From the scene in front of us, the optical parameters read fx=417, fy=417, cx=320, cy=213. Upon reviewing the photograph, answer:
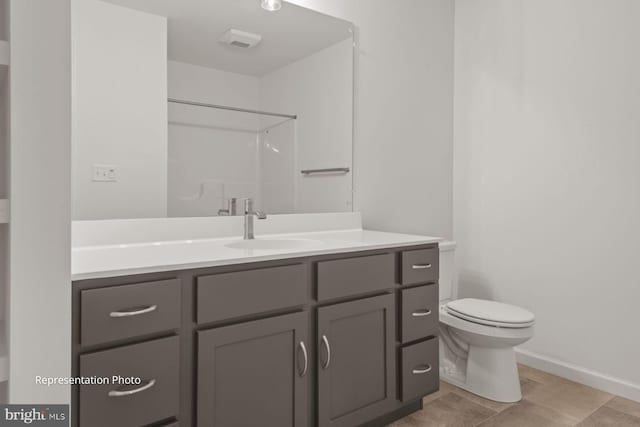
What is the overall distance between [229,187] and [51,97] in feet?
3.81

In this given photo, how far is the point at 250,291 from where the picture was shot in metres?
1.38

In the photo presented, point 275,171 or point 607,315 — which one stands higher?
point 275,171

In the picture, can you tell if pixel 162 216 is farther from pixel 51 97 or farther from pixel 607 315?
pixel 607 315

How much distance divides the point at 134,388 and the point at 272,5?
180 centimetres

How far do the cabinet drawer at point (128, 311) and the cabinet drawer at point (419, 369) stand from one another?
1.06 meters

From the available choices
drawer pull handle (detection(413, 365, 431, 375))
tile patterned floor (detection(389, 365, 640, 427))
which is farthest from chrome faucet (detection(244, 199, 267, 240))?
tile patterned floor (detection(389, 365, 640, 427))

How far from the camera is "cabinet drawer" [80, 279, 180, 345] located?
1101 millimetres

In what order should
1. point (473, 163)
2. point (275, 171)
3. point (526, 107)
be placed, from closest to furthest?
point (275, 171) < point (526, 107) < point (473, 163)

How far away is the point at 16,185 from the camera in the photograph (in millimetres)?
772

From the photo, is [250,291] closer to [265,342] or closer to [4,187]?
[265,342]

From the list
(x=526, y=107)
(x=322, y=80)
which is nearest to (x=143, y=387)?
(x=322, y=80)

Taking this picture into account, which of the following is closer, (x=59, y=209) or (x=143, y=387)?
(x=59, y=209)

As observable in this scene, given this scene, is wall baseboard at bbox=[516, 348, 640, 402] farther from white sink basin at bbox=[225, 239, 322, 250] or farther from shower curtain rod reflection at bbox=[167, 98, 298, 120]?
shower curtain rod reflection at bbox=[167, 98, 298, 120]

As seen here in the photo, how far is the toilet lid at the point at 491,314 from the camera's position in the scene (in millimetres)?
2027
